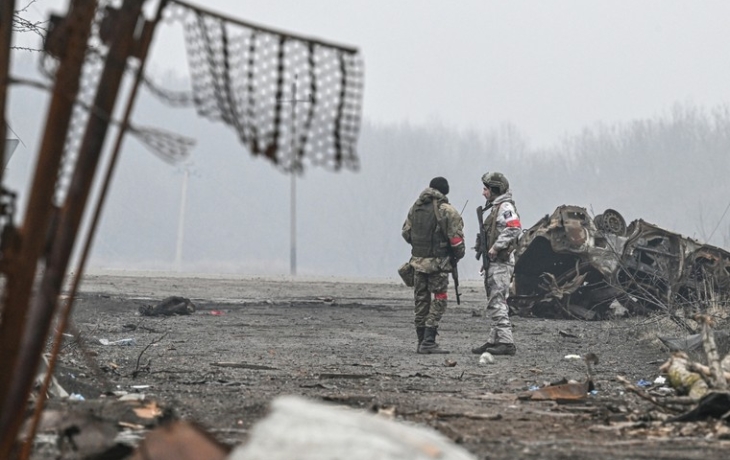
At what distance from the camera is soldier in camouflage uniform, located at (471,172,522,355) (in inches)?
460

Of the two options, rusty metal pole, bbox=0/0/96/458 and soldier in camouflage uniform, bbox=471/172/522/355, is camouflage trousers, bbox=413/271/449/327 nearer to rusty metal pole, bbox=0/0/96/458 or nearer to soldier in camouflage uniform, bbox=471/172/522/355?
soldier in camouflage uniform, bbox=471/172/522/355

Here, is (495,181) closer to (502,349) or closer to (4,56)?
(502,349)

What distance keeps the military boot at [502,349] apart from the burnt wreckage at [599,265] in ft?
13.3

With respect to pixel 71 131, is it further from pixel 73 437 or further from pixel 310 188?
pixel 310 188

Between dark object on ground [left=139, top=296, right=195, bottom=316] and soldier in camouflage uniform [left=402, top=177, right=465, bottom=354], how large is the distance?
219 inches

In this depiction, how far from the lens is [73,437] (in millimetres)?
3766

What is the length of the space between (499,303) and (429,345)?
0.96m

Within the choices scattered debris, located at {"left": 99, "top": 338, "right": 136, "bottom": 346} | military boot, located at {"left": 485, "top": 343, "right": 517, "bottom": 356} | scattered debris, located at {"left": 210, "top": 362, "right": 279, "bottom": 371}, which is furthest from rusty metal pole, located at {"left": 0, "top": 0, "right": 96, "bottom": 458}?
military boot, located at {"left": 485, "top": 343, "right": 517, "bottom": 356}

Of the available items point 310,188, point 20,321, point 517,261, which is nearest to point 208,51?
point 20,321

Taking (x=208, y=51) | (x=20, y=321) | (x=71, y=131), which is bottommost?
(x=20, y=321)

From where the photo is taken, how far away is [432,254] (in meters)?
11.9

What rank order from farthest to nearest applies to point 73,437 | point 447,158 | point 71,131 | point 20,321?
point 447,158
point 73,437
point 71,131
point 20,321

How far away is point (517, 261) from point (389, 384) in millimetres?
8837

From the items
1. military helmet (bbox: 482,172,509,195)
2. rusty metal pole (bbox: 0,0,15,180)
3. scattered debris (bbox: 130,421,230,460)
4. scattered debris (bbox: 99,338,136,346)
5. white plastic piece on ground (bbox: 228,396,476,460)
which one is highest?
military helmet (bbox: 482,172,509,195)
